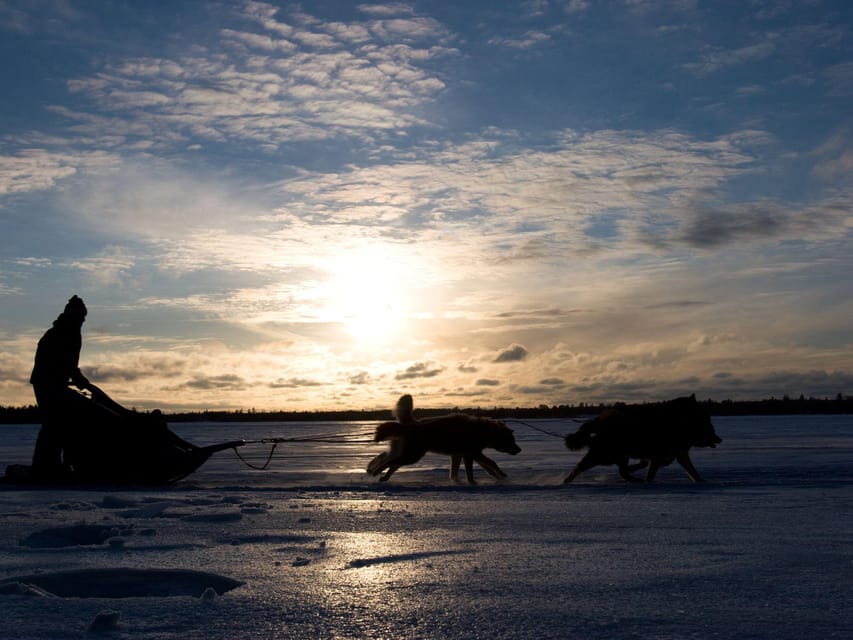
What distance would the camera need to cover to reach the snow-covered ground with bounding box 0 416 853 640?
366cm

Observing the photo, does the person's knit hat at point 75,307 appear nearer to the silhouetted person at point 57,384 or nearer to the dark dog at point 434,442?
the silhouetted person at point 57,384

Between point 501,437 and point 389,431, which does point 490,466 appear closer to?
point 501,437

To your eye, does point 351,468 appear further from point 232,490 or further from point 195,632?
point 195,632

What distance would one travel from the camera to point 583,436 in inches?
516

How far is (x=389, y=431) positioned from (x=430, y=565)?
330 inches

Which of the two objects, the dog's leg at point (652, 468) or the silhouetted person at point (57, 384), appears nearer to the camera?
the silhouetted person at point (57, 384)

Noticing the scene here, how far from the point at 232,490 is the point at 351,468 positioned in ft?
18.8

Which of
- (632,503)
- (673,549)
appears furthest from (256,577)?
(632,503)

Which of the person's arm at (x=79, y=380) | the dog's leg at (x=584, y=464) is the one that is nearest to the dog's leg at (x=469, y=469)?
the dog's leg at (x=584, y=464)

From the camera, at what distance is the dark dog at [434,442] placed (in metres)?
13.2

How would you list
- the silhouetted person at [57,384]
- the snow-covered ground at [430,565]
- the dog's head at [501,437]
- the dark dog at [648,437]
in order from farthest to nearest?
1. the dog's head at [501,437]
2. the dark dog at [648,437]
3. the silhouetted person at [57,384]
4. the snow-covered ground at [430,565]

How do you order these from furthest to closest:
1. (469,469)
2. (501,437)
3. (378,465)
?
(501,437), (469,469), (378,465)

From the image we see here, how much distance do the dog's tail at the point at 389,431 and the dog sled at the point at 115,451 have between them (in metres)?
2.27

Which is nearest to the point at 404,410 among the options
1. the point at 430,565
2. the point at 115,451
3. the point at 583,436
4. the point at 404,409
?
the point at 404,409
